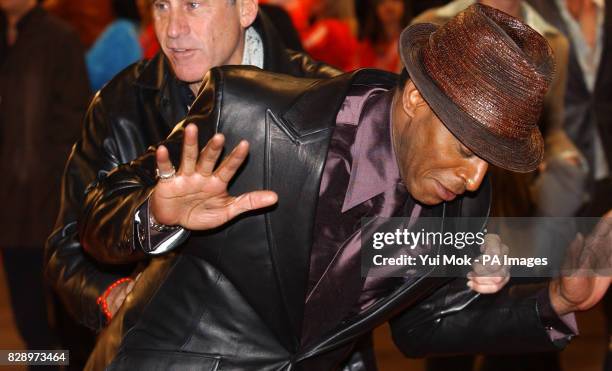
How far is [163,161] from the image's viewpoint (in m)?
2.41

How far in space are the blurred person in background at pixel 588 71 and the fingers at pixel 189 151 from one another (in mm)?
3263

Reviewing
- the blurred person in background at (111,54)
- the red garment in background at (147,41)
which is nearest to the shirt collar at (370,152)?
the blurred person in background at (111,54)

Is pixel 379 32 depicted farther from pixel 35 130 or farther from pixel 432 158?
pixel 432 158

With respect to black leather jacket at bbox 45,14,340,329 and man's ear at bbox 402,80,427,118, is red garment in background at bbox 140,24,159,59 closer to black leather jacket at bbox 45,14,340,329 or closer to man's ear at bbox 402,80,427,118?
black leather jacket at bbox 45,14,340,329

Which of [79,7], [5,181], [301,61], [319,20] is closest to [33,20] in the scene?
[5,181]

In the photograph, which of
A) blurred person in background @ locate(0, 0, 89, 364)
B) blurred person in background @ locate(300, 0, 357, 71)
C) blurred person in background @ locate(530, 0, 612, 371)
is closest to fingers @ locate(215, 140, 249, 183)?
blurred person in background @ locate(0, 0, 89, 364)

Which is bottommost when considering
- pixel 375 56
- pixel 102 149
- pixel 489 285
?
pixel 375 56

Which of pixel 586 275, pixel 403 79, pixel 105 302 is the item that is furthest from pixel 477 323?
pixel 105 302

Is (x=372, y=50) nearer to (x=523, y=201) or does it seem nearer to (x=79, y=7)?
(x=79, y=7)

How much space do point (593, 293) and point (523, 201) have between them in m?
1.71

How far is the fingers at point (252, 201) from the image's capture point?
2.47 meters

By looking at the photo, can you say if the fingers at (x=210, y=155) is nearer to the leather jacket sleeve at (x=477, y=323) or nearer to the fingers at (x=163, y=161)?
the fingers at (x=163, y=161)

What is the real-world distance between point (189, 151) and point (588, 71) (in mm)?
3469

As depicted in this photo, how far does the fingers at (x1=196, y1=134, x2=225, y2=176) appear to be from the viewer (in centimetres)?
238
